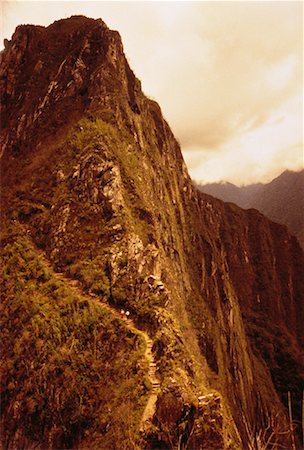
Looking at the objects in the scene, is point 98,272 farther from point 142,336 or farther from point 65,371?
point 65,371

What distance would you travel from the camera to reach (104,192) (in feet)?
89.2


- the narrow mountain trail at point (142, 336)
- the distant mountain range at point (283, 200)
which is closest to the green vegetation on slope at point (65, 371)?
the narrow mountain trail at point (142, 336)

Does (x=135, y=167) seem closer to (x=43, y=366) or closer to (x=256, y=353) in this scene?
(x=43, y=366)

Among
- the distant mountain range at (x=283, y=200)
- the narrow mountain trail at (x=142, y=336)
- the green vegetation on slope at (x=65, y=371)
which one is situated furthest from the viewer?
the distant mountain range at (x=283, y=200)

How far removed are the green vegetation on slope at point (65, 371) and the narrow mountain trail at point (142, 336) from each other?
1.00 ft

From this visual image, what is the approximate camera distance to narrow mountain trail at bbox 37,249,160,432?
15.6 meters

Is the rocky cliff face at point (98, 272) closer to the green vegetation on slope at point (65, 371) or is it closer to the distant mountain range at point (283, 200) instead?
the green vegetation on slope at point (65, 371)

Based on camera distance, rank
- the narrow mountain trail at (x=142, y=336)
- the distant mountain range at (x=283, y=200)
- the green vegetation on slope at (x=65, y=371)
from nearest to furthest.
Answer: the narrow mountain trail at (x=142, y=336) → the green vegetation on slope at (x=65, y=371) → the distant mountain range at (x=283, y=200)

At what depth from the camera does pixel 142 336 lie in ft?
64.7

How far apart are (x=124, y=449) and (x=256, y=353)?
76.1m

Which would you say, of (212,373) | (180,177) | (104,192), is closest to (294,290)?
(180,177)

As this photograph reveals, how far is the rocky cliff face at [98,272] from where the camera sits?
1684 centimetres

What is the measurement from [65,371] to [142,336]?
418 centimetres

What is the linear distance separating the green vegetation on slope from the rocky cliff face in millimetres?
61
